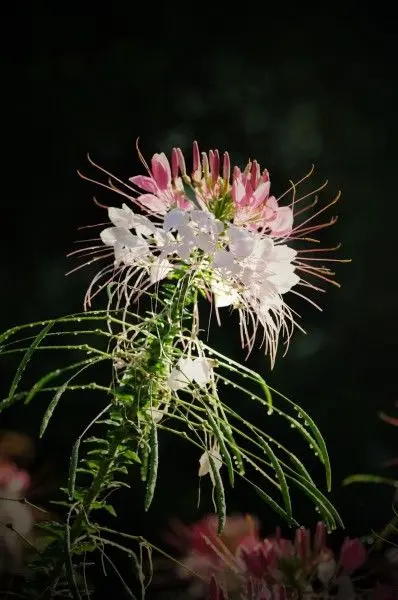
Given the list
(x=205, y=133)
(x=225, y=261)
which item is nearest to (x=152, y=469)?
(x=225, y=261)

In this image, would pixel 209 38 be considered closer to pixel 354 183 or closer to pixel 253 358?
pixel 354 183

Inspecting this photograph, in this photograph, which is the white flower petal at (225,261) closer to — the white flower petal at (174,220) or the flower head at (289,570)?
the white flower petal at (174,220)

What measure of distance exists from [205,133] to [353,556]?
2.72 ft

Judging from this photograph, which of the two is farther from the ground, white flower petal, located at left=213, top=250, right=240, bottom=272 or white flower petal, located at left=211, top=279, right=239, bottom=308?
white flower petal, located at left=213, top=250, right=240, bottom=272

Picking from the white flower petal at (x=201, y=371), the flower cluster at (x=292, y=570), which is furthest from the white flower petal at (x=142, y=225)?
the flower cluster at (x=292, y=570)

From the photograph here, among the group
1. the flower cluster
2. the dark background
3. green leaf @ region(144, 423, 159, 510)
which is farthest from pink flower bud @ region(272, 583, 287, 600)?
the dark background

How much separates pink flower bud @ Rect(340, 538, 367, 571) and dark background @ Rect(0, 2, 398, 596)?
0.58 meters

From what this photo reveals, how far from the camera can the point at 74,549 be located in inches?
21.0

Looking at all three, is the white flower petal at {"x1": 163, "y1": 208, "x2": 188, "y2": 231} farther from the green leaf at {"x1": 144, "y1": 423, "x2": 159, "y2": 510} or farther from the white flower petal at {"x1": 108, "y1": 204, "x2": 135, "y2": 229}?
the green leaf at {"x1": 144, "y1": 423, "x2": 159, "y2": 510}

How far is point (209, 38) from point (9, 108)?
34cm

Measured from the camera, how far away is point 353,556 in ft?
1.65

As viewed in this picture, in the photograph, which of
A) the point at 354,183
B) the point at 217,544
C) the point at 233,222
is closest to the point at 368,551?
the point at 217,544

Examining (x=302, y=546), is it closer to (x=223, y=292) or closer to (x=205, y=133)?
(x=223, y=292)

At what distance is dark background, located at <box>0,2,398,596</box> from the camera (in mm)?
1123
